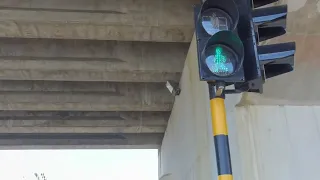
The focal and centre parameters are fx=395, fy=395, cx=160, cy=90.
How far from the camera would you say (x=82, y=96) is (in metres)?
6.09

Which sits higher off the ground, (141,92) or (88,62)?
(141,92)

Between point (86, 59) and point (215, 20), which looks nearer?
point (215, 20)

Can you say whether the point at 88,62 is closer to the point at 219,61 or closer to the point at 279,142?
the point at 279,142

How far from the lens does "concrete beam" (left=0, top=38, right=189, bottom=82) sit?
484 cm

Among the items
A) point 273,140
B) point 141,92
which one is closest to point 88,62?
point 141,92

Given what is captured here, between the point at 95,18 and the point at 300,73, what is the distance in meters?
2.15

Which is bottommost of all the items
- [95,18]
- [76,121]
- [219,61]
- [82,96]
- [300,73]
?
[219,61]

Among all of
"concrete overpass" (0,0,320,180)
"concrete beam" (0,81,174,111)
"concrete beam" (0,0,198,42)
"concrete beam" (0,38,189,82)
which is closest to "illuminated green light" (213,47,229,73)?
"concrete overpass" (0,0,320,180)

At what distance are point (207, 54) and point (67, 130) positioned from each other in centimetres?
606

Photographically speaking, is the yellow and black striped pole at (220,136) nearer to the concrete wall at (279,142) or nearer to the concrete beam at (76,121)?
the concrete wall at (279,142)

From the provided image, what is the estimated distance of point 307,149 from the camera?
276 centimetres

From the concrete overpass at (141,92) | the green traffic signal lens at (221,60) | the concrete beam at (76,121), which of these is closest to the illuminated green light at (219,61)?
the green traffic signal lens at (221,60)

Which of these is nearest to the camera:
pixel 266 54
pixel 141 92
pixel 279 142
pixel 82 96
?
pixel 266 54

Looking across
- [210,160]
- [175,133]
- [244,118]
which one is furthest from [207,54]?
[175,133]
